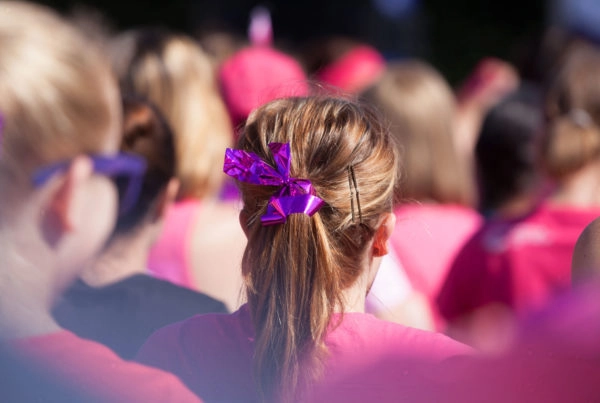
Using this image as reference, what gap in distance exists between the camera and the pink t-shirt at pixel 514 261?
235cm

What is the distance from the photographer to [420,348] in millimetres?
1377

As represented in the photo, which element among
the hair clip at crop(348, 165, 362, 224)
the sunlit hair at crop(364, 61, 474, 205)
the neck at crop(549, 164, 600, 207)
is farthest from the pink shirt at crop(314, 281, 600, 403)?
the sunlit hair at crop(364, 61, 474, 205)

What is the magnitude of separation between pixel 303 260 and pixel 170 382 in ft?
1.00

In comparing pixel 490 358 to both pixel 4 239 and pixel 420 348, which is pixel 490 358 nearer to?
pixel 420 348

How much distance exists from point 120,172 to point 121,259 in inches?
21.1

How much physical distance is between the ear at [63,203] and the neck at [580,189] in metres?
1.52

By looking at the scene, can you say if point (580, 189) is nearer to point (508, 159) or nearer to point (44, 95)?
point (508, 159)

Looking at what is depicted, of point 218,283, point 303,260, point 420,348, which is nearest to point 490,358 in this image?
point 420,348

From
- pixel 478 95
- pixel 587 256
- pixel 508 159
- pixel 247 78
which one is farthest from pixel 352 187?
pixel 478 95

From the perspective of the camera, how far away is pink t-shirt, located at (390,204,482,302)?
2613 mm

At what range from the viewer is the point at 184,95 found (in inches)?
108

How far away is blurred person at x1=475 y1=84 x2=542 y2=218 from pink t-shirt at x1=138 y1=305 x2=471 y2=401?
1512 mm

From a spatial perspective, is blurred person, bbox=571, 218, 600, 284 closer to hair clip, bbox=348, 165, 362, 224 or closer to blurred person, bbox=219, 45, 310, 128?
hair clip, bbox=348, 165, 362, 224

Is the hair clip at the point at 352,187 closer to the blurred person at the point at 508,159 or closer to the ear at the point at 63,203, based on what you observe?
the ear at the point at 63,203
